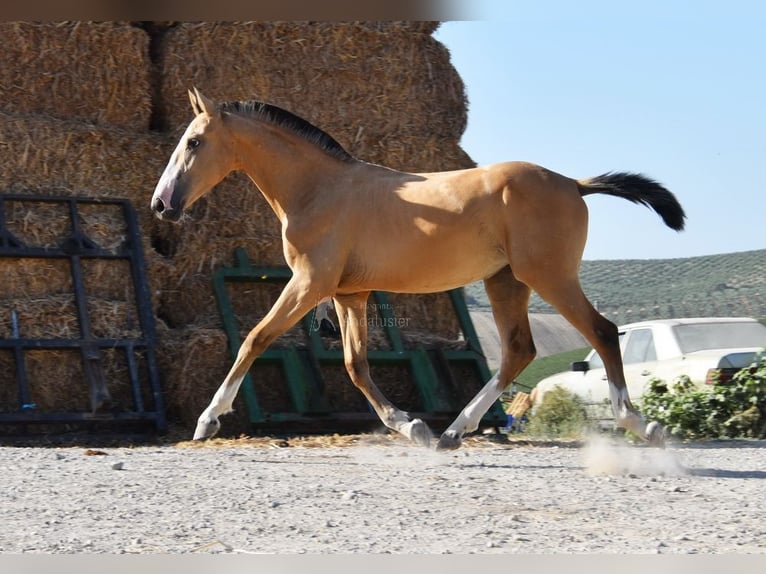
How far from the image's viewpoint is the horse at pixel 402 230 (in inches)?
309

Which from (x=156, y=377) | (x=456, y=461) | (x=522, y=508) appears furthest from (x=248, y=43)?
(x=522, y=508)

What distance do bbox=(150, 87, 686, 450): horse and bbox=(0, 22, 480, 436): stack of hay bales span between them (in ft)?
8.54

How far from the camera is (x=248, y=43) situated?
11438 millimetres

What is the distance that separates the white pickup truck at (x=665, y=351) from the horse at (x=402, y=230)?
4.19 meters

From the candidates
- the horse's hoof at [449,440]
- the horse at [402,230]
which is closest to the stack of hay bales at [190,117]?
the horse at [402,230]

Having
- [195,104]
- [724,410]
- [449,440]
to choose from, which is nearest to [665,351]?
[724,410]

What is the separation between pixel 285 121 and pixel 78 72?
3.32 meters

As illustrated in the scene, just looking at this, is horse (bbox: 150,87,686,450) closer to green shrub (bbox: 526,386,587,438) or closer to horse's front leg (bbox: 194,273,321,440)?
horse's front leg (bbox: 194,273,321,440)

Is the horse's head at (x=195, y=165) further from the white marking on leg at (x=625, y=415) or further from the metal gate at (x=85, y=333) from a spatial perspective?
the white marking on leg at (x=625, y=415)

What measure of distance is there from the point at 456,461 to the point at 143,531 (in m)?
3.30

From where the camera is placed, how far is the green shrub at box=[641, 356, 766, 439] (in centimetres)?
1059

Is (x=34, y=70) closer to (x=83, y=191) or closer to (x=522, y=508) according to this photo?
(x=83, y=191)

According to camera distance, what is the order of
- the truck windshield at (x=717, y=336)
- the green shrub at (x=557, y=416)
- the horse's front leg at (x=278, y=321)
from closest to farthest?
the horse's front leg at (x=278, y=321)
the green shrub at (x=557, y=416)
the truck windshield at (x=717, y=336)

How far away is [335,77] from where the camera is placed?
11750 mm
